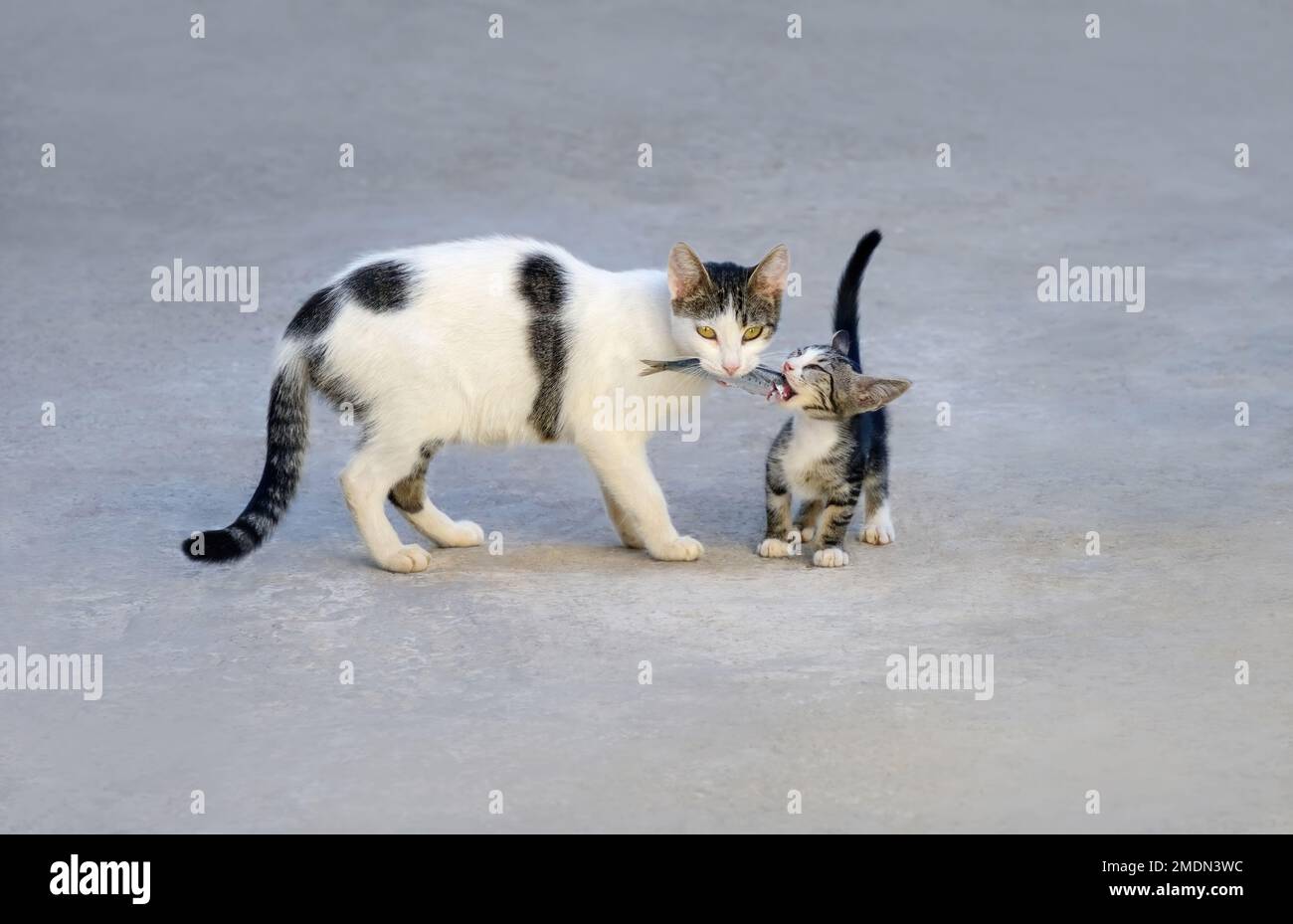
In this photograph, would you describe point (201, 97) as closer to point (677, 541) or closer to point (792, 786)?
point (677, 541)

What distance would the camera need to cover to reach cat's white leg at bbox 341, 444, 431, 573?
191 inches

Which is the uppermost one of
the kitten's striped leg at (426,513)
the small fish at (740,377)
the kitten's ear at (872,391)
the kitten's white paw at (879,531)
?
the small fish at (740,377)

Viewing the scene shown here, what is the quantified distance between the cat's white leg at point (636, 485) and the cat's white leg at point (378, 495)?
50 cm

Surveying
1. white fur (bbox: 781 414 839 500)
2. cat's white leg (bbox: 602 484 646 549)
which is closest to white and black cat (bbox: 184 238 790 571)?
cat's white leg (bbox: 602 484 646 549)

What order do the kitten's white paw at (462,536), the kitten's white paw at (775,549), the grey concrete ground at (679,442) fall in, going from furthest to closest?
the kitten's white paw at (462,536) < the kitten's white paw at (775,549) < the grey concrete ground at (679,442)

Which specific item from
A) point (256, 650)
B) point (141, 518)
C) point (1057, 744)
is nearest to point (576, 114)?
point (141, 518)

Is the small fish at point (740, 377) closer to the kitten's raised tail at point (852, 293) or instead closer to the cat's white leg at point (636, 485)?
the cat's white leg at point (636, 485)

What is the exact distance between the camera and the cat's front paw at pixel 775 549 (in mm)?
5062

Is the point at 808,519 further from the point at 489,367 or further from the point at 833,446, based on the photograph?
the point at 489,367

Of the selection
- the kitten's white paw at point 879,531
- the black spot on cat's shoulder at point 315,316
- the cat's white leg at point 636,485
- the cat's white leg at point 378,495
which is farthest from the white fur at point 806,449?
the black spot on cat's shoulder at point 315,316

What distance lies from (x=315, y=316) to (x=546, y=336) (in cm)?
62

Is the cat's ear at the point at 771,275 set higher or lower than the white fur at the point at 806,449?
higher

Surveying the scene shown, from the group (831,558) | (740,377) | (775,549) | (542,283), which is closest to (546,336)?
(542,283)

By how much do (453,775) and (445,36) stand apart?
7387 mm
